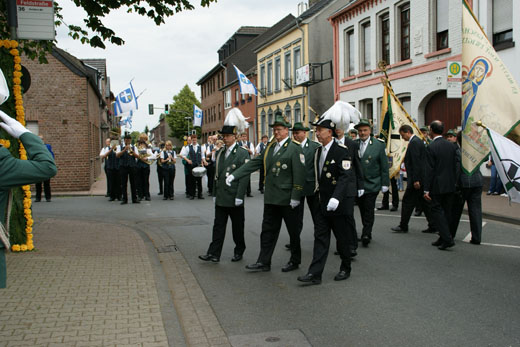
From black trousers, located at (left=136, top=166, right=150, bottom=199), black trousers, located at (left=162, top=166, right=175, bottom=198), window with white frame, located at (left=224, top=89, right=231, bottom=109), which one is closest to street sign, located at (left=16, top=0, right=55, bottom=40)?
black trousers, located at (left=136, top=166, right=150, bottom=199)

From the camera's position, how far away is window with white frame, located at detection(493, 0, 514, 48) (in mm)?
15758

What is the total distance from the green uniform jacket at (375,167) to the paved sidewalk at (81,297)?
369 centimetres

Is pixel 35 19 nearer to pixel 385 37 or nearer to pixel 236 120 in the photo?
pixel 236 120

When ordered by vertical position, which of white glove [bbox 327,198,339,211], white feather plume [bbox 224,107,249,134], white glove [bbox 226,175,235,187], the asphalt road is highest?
white feather plume [bbox 224,107,249,134]

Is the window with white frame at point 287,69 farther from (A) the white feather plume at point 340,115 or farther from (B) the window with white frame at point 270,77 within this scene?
(A) the white feather plume at point 340,115

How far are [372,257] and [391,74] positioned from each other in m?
15.9

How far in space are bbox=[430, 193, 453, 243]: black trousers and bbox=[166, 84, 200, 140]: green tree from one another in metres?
89.3

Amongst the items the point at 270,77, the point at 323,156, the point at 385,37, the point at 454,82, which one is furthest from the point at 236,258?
the point at 270,77

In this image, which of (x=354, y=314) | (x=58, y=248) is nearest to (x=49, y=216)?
(x=58, y=248)

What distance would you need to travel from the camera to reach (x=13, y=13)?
7.29 meters

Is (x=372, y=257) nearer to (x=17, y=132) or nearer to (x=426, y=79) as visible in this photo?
(x=17, y=132)

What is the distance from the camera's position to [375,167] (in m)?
8.66

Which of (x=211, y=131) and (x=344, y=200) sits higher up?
(x=211, y=131)

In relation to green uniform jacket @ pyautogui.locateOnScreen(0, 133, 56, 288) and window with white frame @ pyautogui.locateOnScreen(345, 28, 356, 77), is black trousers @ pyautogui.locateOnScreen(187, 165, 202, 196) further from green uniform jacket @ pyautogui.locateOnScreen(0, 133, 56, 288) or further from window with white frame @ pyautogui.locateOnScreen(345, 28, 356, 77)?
green uniform jacket @ pyautogui.locateOnScreen(0, 133, 56, 288)
